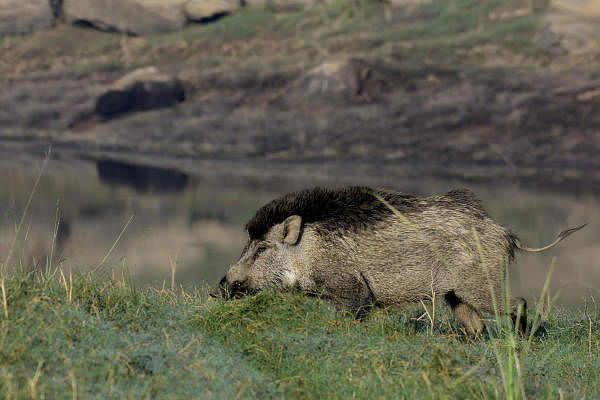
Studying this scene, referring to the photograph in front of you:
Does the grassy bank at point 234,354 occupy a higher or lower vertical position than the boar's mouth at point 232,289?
higher

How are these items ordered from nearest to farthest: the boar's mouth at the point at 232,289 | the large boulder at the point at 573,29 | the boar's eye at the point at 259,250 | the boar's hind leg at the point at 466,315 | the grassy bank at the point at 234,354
Result: 1. the grassy bank at the point at 234,354
2. the boar's mouth at the point at 232,289
3. the boar's eye at the point at 259,250
4. the boar's hind leg at the point at 466,315
5. the large boulder at the point at 573,29

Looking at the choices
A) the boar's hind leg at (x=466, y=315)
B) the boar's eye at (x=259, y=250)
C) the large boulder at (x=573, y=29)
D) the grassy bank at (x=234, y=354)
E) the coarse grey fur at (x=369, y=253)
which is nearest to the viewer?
the grassy bank at (x=234, y=354)

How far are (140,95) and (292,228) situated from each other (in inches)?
746

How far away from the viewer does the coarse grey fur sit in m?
6.05

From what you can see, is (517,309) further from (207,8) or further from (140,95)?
(207,8)

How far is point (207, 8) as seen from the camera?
26328 millimetres

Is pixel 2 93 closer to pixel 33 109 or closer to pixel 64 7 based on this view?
pixel 33 109

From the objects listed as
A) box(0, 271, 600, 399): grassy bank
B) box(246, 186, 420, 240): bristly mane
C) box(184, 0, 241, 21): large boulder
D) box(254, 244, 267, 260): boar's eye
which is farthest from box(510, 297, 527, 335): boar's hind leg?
box(184, 0, 241, 21): large boulder

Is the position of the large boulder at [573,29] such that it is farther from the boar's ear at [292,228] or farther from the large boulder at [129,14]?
the boar's ear at [292,228]

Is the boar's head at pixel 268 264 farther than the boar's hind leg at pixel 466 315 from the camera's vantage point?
No

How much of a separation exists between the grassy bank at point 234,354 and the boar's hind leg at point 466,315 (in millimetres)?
920

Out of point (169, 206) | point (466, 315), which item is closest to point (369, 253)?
point (466, 315)

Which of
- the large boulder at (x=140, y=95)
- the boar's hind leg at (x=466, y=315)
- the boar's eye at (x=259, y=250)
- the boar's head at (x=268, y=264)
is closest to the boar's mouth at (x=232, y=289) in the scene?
the boar's head at (x=268, y=264)

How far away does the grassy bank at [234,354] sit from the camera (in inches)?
148
